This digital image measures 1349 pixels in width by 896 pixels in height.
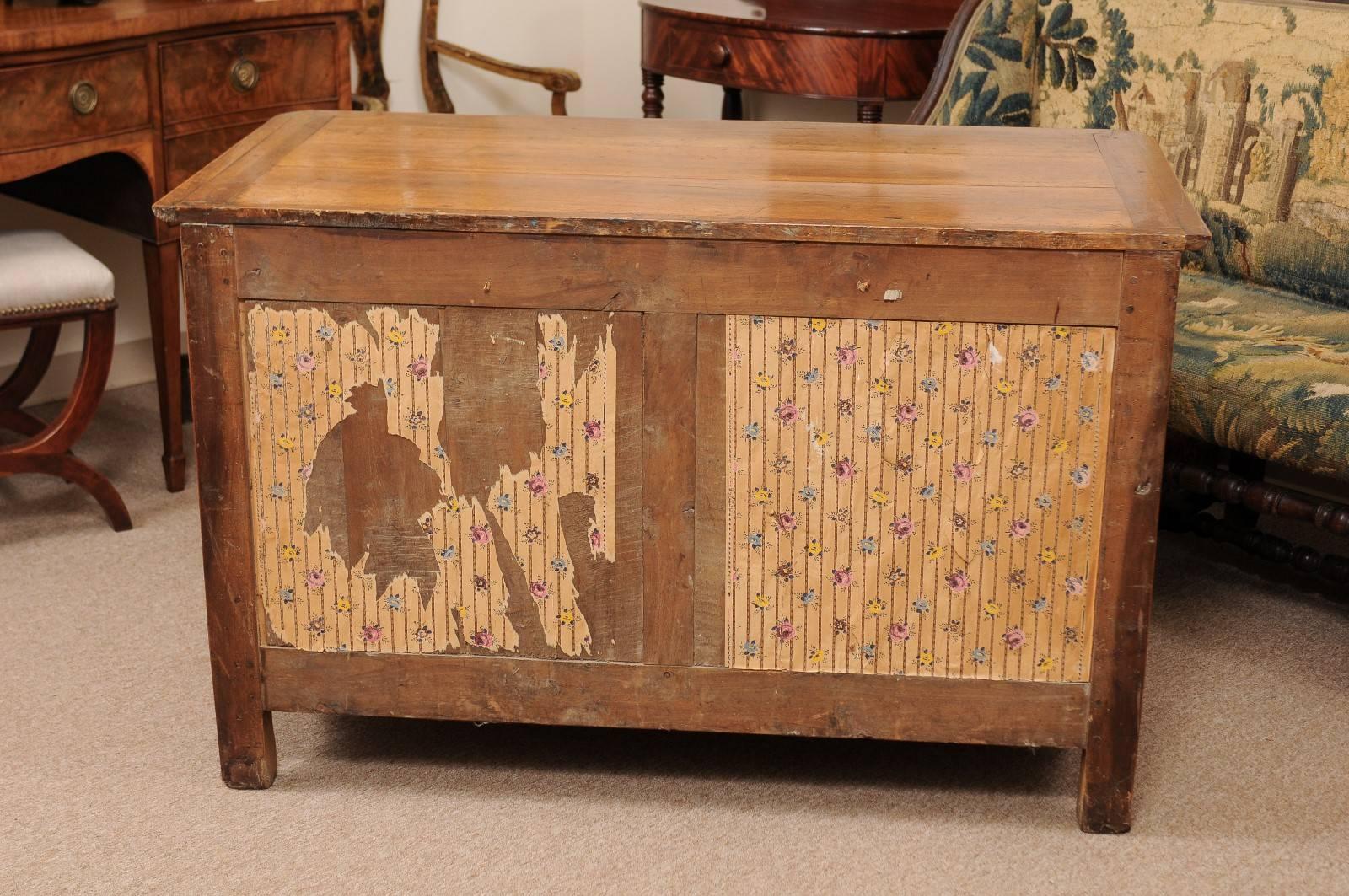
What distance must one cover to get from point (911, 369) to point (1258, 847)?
746 mm

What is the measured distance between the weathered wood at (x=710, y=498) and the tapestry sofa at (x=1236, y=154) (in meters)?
0.82

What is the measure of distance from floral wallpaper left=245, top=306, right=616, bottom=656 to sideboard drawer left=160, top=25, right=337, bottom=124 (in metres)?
1.11

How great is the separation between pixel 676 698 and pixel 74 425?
1.38 meters

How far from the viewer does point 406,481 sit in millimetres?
1927

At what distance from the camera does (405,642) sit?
6.51 feet

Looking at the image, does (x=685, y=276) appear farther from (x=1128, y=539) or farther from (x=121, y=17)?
(x=121, y=17)

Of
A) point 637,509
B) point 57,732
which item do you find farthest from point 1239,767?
point 57,732

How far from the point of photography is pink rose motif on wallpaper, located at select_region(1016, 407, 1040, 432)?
5.99ft

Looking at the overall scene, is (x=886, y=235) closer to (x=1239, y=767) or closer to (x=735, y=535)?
(x=735, y=535)

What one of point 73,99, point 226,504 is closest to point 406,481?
point 226,504

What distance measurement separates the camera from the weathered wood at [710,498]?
6.07 feet

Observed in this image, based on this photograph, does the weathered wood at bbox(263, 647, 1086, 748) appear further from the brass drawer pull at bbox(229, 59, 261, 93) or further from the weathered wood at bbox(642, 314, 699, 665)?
the brass drawer pull at bbox(229, 59, 261, 93)

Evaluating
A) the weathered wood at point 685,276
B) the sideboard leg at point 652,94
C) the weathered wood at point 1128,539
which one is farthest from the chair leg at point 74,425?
the weathered wood at point 1128,539

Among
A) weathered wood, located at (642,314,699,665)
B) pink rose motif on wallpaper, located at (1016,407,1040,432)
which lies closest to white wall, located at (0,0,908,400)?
weathered wood, located at (642,314,699,665)
